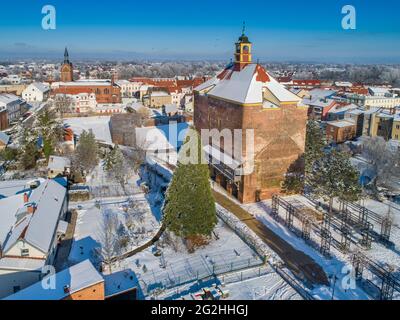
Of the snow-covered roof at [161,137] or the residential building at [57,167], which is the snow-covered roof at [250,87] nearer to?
the snow-covered roof at [161,137]

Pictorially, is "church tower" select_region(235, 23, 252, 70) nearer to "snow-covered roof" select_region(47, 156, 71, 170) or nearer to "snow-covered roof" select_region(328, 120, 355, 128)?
"snow-covered roof" select_region(47, 156, 71, 170)

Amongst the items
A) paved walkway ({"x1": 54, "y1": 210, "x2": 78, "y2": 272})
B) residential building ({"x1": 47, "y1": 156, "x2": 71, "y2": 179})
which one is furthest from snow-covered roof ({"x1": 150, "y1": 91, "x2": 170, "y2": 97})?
paved walkway ({"x1": 54, "y1": 210, "x2": 78, "y2": 272})

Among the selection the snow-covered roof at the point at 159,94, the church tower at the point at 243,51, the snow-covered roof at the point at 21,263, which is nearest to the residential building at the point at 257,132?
the church tower at the point at 243,51

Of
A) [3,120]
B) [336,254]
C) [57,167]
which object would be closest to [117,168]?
[57,167]

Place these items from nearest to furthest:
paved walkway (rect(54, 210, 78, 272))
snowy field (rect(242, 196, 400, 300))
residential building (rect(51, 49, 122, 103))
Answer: snowy field (rect(242, 196, 400, 300))
paved walkway (rect(54, 210, 78, 272))
residential building (rect(51, 49, 122, 103))

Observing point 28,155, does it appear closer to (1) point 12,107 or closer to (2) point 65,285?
(2) point 65,285
